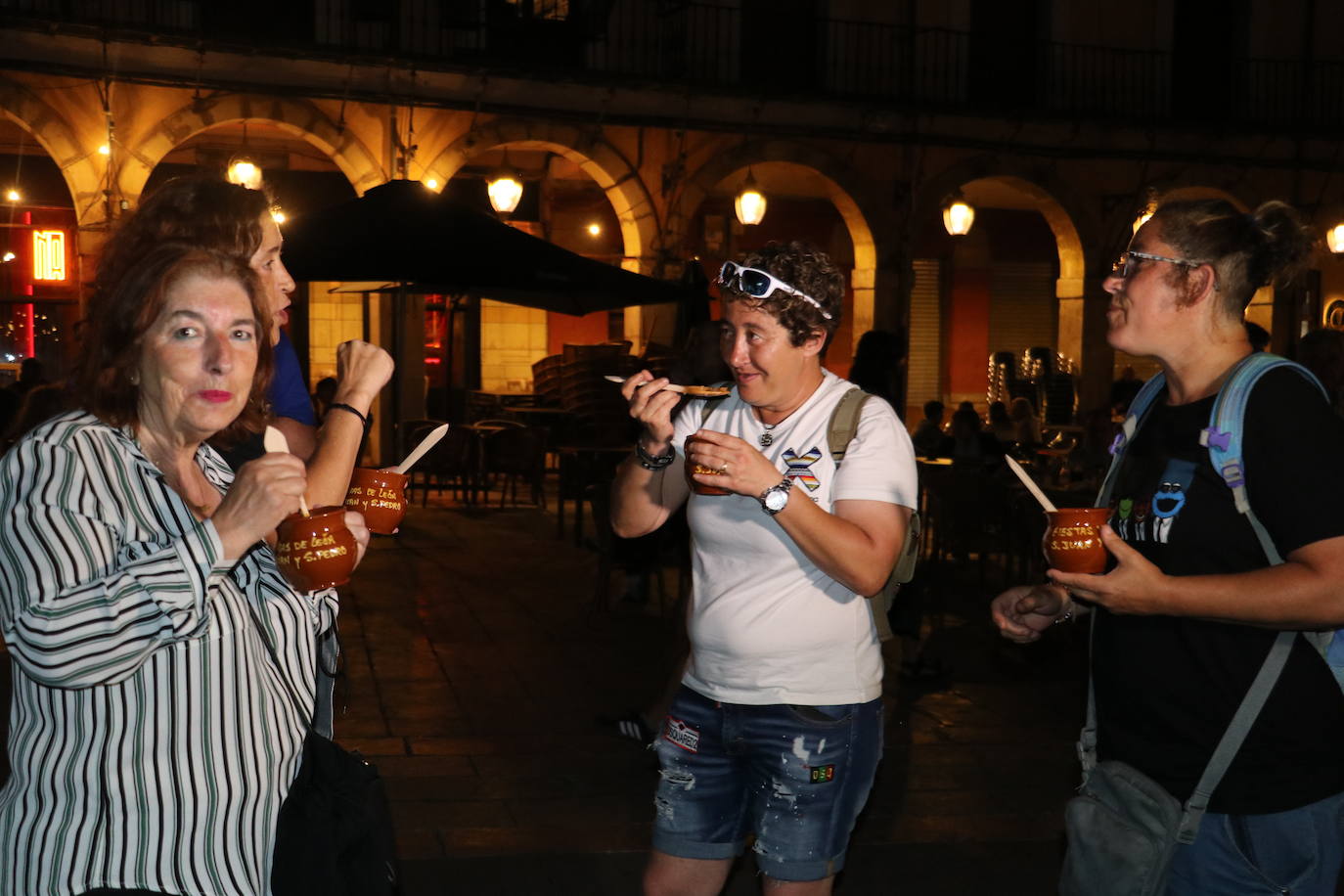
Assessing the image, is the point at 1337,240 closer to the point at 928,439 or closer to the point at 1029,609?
the point at 928,439

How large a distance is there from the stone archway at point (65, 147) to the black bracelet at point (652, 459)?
1384 centimetres

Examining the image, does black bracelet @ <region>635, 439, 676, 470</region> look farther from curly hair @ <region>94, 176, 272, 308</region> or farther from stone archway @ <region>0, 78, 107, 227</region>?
stone archway @ <region>0, 78, 107, 227</region>

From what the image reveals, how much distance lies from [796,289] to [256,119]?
1423 cm

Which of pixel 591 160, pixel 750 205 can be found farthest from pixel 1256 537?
pixel 591 160

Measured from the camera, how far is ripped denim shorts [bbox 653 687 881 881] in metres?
2.80

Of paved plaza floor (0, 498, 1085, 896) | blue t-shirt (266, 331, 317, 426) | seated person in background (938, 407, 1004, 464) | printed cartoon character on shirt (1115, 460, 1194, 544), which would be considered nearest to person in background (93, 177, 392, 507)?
blue t-shirt (266, 331, 317, 426)

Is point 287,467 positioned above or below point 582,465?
above

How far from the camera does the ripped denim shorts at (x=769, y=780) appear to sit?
9.18 ft

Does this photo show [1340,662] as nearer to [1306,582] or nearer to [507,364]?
[1306,582]

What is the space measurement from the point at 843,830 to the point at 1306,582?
1.09 meters

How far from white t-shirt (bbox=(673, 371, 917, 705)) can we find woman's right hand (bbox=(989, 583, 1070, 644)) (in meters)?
0.28

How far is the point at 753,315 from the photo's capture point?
2896 mm

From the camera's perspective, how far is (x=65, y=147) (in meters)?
14.9

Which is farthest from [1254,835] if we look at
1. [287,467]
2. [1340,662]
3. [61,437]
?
[61,437]
